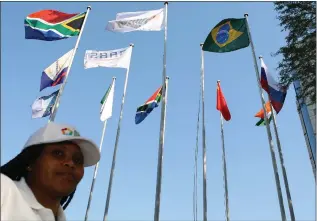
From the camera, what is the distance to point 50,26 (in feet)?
42.3

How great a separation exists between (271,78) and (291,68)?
79cm

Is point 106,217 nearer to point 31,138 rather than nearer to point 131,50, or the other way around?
point 131,50

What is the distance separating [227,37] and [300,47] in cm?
269

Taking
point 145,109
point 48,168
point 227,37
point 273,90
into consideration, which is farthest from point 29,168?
point 145,109

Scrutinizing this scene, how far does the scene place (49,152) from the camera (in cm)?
223

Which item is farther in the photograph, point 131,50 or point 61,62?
point 131,50

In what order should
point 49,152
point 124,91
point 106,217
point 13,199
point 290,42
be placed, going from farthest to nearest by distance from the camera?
point 124,91, point 106,217, point 290,42, point 49,152, point 13,199

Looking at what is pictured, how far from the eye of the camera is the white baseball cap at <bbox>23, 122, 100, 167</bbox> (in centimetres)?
225

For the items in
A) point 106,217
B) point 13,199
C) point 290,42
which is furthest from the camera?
point 106,217

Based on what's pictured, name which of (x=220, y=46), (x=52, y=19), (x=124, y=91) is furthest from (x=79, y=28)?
(x=220, y=46)

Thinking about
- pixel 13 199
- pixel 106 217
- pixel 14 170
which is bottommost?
pixel 13 199

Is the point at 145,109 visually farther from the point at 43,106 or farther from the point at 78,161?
the point at 78,161

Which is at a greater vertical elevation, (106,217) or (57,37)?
(57,37)

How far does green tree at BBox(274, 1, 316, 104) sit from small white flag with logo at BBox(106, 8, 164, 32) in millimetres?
4693
